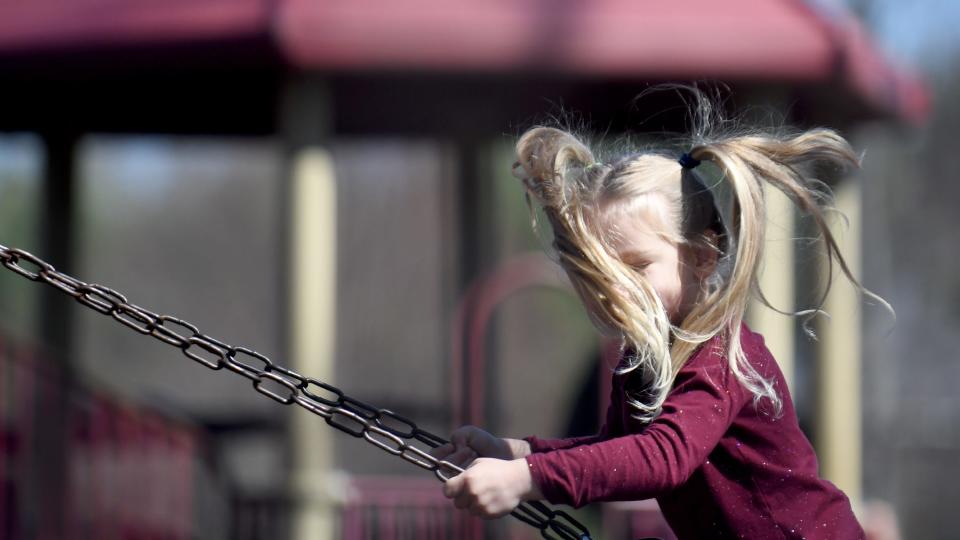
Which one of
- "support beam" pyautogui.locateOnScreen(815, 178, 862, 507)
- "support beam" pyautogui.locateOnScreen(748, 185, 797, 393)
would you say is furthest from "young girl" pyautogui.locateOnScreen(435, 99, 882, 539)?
"support beam" pyautogui.locateOnScreen(815, 178, 862, 507)

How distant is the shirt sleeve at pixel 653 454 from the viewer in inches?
80.4

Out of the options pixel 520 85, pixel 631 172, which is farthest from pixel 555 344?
pixel 631 172

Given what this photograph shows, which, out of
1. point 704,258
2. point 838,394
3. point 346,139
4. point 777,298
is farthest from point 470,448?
point 346,139

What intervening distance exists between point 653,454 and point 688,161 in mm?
620

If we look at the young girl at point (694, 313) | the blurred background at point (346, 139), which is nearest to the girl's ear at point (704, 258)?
the young girl at point (694, 313)

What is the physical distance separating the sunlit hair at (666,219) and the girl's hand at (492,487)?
28 centimetres

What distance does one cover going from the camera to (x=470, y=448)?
246 centimetres

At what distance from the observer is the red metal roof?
211 inches

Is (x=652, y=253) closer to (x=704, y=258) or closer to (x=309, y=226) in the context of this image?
(x=704, y=258)

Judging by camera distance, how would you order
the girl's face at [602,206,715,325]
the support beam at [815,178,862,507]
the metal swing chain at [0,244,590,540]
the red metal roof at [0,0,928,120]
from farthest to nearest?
the support beam at [815,178,862,507], the red metal roof at [0,0,928,120], the girl's face at [602,206,715,325], the metal swing chain at [0,244,590,540]

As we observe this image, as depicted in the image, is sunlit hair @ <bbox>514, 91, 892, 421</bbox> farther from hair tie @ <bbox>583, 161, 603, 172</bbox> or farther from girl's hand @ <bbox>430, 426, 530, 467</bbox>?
girl's hand @ <bbox>430, 426, 530, 467</bbox>

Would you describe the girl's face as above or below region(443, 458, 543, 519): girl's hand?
above

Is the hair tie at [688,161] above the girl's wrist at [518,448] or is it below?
above

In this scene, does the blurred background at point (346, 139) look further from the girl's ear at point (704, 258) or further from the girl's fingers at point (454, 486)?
the girl's fingers at point (454, 486)
